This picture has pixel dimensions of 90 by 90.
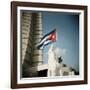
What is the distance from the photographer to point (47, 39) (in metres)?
1.81

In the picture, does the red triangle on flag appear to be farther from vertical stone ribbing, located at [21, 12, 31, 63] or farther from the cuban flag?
vertical stone ribbing, located at [21, 12, 31, 63]

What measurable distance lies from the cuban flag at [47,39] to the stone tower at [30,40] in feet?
0.09

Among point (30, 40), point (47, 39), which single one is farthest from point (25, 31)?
point (47, 39)

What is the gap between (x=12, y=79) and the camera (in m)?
1.70

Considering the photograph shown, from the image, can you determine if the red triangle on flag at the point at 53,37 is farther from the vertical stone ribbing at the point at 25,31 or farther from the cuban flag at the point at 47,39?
the vertical stone ribbing at the point at 25,31

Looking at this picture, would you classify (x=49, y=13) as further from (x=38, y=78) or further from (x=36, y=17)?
(x=38, y=78)

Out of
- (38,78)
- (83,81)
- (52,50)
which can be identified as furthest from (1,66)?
(83,81)

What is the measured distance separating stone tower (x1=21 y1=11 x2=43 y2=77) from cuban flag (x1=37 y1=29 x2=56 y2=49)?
0.03 m

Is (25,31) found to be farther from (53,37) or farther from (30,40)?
(53,37)

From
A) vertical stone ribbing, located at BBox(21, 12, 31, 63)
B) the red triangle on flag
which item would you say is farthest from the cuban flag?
vertical stone ribbing, located at BBox(21, 12, 31, 63)

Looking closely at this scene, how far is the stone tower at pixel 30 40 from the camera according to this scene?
1.74 meters

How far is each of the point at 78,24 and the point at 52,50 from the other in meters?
0.31

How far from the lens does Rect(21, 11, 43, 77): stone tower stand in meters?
1.74

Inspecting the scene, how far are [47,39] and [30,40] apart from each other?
137 mm
